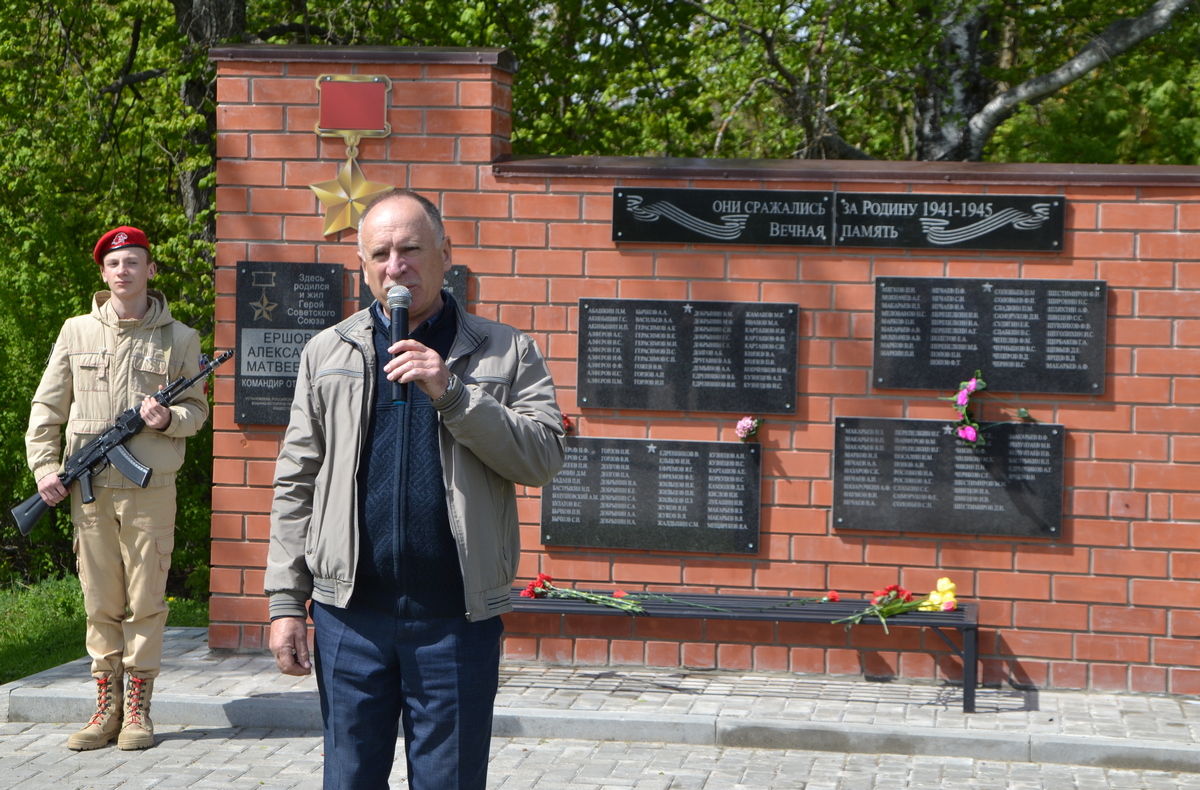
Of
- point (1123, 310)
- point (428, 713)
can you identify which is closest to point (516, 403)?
point (428, 713)

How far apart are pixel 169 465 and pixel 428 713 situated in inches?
112

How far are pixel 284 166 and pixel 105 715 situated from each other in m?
2.67

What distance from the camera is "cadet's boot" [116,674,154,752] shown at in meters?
5.35

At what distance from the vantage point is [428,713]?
9.89ft

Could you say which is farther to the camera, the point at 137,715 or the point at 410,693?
the point at 137,715

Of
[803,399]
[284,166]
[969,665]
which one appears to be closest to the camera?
[969,665]

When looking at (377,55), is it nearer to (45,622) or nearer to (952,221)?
(952,221)

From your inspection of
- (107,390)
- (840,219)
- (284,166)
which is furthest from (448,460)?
(284,166)

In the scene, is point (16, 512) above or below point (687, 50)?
below

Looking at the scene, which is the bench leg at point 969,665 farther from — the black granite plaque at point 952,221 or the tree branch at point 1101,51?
the tree branch at point 1101,51

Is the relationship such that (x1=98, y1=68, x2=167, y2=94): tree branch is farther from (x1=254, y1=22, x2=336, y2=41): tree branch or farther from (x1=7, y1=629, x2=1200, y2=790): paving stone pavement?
(x1=7, y1=629, x2=1200, y2=790): paving stone pavement

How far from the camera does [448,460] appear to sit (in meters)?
2.96

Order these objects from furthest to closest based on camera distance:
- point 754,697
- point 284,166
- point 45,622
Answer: point 45,622 < point 284,166 < point 754,697

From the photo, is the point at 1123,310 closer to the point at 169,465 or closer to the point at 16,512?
the point at 169,465
